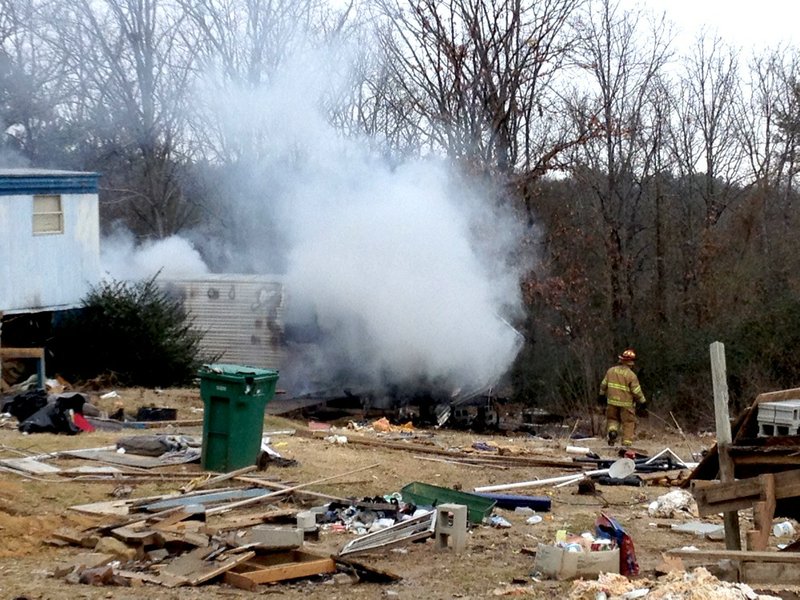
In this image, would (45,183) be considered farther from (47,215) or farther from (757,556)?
(757,556)

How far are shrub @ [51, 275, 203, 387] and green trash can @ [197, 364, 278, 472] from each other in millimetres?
11777

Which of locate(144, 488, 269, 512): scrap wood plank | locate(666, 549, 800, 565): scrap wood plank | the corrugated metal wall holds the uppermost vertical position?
the corrugated metal wall

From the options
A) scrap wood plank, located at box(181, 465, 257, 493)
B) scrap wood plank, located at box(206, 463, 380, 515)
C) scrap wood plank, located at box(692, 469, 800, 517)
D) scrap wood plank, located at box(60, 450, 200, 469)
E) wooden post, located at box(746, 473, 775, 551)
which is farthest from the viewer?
scrap wood plank, located at box(60, 450, 200, 469)

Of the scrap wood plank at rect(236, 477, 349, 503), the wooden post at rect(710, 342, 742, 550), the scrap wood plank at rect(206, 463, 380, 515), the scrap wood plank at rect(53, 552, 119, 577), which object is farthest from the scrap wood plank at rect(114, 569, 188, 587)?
the wooden post at rect(710, 342, 742, 550)

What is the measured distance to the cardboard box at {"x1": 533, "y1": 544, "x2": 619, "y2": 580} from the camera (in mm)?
8781

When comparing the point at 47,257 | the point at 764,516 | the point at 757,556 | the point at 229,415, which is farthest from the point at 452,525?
the point at 47,257

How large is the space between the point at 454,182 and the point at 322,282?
4963 millimetres

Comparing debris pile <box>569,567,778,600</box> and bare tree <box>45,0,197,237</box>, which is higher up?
bare tree <box>45,0,197,237</box>

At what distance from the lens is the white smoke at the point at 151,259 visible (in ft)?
98.5

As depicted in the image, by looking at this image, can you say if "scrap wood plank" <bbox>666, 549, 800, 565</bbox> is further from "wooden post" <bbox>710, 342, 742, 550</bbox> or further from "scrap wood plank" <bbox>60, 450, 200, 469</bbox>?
"scrap wood plank" <bbox>60, 450, 200, 469</bbox>

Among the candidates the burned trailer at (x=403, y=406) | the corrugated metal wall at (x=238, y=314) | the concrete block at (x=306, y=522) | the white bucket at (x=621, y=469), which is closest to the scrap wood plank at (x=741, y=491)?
the concrete block at (x=306, y=522)

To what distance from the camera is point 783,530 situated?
1094cm

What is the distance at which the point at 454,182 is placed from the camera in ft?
90.6

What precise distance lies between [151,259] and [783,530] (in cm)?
2239
